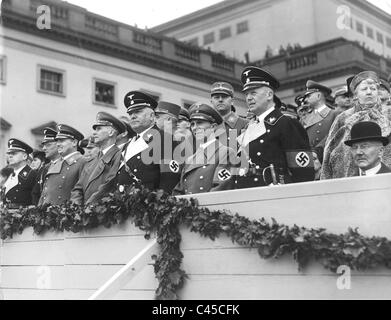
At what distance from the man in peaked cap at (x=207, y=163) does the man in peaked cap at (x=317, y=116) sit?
1527 mm

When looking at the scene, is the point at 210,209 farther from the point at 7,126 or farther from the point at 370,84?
the point at 7,126

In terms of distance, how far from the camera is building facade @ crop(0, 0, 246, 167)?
18656mm

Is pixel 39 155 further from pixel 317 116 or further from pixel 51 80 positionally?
pixel 51 80

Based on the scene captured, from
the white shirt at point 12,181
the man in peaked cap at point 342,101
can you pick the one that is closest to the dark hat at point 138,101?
the man in peaked cap at point 342,101

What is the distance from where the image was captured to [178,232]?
3998mm

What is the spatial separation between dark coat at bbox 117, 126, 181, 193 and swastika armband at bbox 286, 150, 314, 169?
4.28ft

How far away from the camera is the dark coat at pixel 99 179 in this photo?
545 cm

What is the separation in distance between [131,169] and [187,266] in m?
1.51

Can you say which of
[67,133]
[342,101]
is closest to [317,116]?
[342,101]

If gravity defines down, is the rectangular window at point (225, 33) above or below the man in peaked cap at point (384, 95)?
above

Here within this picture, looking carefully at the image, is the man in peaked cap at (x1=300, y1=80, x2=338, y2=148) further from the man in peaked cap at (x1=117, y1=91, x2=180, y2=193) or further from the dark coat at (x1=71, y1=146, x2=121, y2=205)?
the dark coat at (x1=71, y1=146, x2=121, y2=205)

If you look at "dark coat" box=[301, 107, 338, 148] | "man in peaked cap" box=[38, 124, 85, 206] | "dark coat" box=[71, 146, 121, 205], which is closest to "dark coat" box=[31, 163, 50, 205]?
"man in peaked cap" box=[38, 124, 85, 206]

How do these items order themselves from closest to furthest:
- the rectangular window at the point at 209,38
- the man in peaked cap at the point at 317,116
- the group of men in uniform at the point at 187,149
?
the group of men in uniform at the point at 187,149
the man in peaked cap at the point at 317,116
the rectangular window at the point at 209,38

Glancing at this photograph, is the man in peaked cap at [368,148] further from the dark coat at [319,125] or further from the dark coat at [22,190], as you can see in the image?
the dark coat at [22,190]
